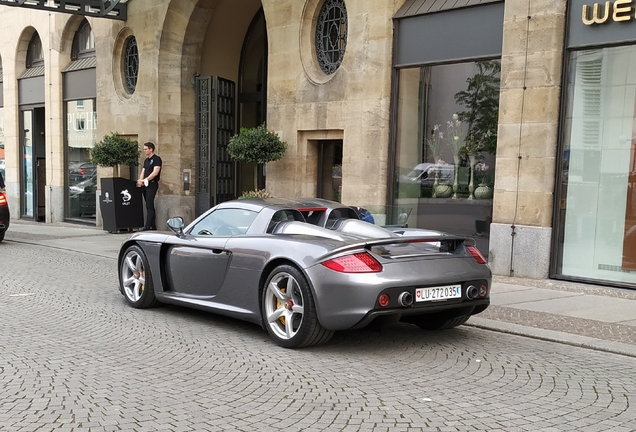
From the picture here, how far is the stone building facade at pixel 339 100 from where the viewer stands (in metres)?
9.88

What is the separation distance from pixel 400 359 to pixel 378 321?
354mm

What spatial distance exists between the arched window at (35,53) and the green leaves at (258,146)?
36.7 feet

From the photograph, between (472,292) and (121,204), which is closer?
(472,292)

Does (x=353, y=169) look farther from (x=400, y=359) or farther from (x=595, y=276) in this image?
(x=400, y=359)

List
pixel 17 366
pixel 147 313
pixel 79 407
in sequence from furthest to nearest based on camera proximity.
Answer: pixel 147 313, pixel 17 366, pixel 79 407

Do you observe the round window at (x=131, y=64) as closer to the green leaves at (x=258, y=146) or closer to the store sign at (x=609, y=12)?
the green leaves at (x=258, y=146)

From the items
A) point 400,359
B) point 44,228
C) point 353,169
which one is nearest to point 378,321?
point 400,359

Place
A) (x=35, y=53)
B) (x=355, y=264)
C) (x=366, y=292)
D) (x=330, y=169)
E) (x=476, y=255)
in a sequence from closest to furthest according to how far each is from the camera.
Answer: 1. (x=366, y=292)
2. (x=355, y=264)
3. (x=476, y=255)
4. (x=330, y=169)
5. (x=35, y=53)

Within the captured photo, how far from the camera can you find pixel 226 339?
20.1 feet

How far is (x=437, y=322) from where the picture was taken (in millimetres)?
6406

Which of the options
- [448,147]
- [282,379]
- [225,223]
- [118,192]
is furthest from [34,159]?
[282,379]

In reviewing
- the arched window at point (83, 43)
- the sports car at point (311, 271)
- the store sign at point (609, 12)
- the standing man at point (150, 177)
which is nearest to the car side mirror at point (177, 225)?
the sports car at point (311, 271)

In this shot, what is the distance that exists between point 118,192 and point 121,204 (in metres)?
0.30

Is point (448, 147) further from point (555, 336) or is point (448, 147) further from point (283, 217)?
point (283, 217)
